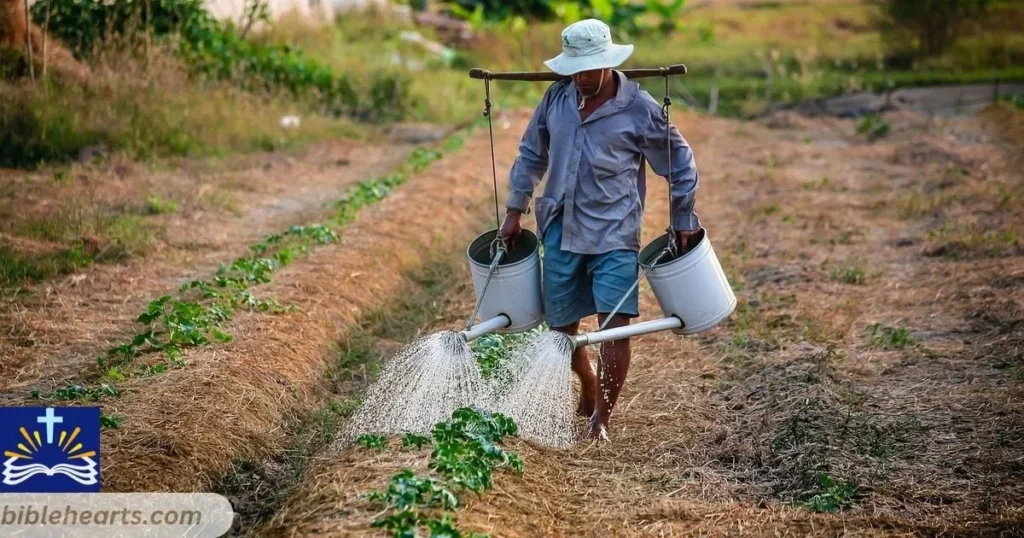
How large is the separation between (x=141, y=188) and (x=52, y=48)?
2954 mm

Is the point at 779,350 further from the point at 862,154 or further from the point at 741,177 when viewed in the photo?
the point at 862,154

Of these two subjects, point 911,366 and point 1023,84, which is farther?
point 1023,84

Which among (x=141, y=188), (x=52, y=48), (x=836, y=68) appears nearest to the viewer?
(x=141, y=188)

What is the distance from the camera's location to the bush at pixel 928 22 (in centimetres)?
2219

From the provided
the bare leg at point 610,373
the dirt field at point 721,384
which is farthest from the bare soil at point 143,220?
the bare leg at point 610,373

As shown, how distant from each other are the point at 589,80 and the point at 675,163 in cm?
48

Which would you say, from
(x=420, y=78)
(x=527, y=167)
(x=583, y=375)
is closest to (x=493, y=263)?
(x=527, y=167)

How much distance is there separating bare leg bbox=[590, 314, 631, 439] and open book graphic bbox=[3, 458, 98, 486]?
2.00 meters

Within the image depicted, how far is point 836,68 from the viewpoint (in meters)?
22.7

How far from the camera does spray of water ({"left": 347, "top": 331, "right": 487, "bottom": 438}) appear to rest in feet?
16.5

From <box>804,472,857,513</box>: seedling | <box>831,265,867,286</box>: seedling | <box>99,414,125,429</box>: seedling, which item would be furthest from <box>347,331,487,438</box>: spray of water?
<box>831,265,867,286</box>: seedling

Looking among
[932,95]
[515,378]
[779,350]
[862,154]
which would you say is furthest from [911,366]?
[932,95]

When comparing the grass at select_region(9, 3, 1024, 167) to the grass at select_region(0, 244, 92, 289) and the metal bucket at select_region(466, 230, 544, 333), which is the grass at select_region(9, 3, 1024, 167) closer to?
the grass at select_region(0, 244, 92, 289)

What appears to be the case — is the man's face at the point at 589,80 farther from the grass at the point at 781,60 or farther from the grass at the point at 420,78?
the grass at the point at 781,60
